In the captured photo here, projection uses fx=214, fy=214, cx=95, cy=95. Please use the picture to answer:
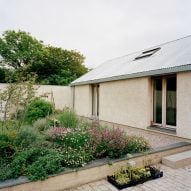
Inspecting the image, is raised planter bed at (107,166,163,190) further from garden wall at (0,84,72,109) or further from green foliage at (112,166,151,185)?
garden wall at (0,84,72,109)

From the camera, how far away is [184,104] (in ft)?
25.2

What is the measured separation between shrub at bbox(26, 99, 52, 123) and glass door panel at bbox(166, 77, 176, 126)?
22.0 ft

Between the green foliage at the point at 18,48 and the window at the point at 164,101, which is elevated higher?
the green foliage at the point at 18,48

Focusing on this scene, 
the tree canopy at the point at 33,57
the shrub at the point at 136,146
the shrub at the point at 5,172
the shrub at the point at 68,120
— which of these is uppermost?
the tree canopy at the point at 33,57

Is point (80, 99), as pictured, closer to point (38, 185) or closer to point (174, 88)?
point (174, 88)

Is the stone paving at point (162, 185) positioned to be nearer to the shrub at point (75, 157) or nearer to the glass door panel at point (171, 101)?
the shrub at point (75, 157)

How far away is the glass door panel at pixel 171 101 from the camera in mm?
8445

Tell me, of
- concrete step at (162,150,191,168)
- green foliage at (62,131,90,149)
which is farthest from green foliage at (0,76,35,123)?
concrete step at (162,150,191,168)

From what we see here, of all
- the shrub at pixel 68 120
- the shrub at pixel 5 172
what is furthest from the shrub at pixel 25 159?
the shrub at pixel 68 120

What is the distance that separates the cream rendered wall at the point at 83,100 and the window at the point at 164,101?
22.0 ft

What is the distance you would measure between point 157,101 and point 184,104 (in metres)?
1.68

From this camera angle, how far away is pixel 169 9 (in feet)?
37.1

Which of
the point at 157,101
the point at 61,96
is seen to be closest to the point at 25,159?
the point at 157,101

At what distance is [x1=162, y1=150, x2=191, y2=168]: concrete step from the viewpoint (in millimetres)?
5652
